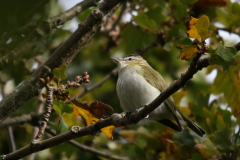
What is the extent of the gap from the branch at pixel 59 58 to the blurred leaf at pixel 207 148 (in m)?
1.54

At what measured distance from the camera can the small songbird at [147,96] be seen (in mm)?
3246

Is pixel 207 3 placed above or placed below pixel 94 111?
below

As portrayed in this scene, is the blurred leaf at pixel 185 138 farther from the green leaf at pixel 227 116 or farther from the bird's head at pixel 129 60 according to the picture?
the bird's head at pixel 129 60

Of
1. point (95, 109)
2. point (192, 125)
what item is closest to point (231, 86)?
point (192, 125)

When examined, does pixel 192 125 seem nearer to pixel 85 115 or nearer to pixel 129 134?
pixel 129 134

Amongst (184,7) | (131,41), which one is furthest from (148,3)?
(131,41)

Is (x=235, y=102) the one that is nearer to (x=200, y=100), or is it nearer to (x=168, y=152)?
(x=200, y=100)

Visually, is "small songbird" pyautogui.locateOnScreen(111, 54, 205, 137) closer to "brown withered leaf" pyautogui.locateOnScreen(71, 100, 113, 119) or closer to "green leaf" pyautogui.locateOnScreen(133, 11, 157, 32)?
"green leaf" pyautogui.locateOnScreen(133, 11, 157, 32)

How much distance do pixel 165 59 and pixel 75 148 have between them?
2330mm

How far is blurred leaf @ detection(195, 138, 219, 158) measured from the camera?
9.58 feet

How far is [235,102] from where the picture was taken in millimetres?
3402

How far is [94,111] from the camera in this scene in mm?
2496

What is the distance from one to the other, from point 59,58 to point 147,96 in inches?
43.2

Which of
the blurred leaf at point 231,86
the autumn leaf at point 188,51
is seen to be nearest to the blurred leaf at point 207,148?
the blurred leaf at point 231,86
